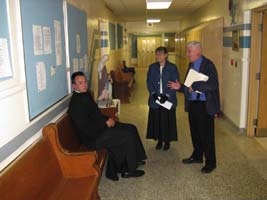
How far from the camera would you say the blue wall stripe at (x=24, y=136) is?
6.78 feet

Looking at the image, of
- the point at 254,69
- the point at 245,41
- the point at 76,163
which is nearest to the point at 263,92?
the point at 254,69

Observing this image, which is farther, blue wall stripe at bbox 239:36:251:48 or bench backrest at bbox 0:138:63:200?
blue wall stripe at bbox 239:36:251:48

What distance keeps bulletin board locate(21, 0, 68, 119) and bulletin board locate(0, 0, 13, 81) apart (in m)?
0.31

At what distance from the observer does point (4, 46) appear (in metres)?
2.07

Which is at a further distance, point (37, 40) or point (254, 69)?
point (254, 69)

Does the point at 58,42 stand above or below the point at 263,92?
above

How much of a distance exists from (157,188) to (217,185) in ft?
2.11

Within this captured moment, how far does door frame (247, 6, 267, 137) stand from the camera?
15.6 ft

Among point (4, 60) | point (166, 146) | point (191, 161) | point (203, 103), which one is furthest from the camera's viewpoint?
point (166, 146)

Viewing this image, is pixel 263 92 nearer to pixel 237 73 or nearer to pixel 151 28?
pixel 237 73

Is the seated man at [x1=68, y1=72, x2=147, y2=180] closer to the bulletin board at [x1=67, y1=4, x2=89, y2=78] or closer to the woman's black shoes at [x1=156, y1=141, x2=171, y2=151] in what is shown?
the bulletin board at [x1=67, y1=4, x2=89, y2=78]

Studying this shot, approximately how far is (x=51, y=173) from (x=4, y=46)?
1072 millimetres

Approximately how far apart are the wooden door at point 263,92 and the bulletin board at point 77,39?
107 inches

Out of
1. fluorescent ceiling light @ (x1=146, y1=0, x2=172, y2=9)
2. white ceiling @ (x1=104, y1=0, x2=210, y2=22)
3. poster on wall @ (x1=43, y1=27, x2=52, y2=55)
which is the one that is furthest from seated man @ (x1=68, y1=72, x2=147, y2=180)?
white ceiling @ (x1=104, y1=0, x2=210, y2=22)
